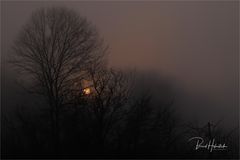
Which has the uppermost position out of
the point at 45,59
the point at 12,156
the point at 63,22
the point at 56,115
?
the point at 63,22

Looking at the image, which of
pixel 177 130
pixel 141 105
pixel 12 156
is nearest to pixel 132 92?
pixel 141 105

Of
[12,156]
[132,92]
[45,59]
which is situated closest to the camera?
[12,156]

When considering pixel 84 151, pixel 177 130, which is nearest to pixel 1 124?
pixel 84 151

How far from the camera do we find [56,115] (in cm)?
2408

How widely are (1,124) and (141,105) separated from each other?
21.2 ft

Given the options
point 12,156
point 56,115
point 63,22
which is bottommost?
point 12,156

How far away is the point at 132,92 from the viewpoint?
26.6m

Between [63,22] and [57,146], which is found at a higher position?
[63,22]

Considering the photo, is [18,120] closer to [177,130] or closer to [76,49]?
[76,49]

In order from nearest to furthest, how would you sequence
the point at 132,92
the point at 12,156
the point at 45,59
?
the point at 12,156, the point at 45,59, the point at 132,92

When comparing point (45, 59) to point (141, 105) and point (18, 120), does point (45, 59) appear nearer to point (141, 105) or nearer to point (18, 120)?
point (18, 120)

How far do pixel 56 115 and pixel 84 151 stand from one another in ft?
6.65

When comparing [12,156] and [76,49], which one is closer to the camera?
[12,156]

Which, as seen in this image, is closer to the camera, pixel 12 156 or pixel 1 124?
pixel 12 156
